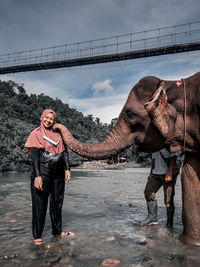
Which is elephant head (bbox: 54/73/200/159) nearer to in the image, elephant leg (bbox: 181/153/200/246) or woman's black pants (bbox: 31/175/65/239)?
elephant leg (bbox: 181/153/200/246)

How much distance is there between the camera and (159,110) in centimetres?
295

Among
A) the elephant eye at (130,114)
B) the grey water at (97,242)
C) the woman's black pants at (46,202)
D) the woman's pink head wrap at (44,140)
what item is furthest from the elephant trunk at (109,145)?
the grey water at (97,242)

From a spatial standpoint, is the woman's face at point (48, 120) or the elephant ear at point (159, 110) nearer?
the elephant ear at point (159, 110)

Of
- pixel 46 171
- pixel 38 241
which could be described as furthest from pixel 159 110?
pixel 38 241

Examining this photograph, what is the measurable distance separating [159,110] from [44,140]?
1786 mm

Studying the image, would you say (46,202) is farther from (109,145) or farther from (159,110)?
(159,110)

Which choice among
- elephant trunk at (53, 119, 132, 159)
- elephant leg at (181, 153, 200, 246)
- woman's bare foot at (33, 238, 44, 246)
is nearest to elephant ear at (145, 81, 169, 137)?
elephant trunk at (53, 119, 132, 159)

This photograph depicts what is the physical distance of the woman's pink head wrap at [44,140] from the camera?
374cm

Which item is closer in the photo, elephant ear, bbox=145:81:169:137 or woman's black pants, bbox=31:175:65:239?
elephant ear, bbox=145:81:169:137

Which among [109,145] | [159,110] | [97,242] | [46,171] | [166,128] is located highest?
[159,110]

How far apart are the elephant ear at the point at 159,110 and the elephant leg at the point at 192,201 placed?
2.92 feet

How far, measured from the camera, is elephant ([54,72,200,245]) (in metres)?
3.12

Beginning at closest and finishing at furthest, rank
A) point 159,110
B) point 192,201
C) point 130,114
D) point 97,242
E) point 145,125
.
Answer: point 159,110 → point 145,125 → point 130,114 → point 192,201 → point 97,242

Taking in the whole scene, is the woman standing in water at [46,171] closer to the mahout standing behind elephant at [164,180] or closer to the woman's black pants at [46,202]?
the woman's black pants at [46,202]
